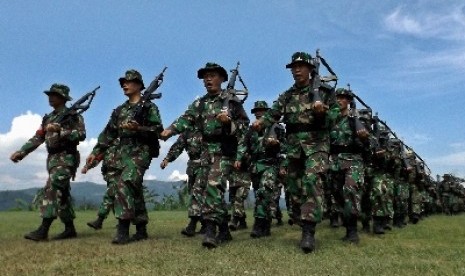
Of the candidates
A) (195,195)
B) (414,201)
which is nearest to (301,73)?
(195,195)

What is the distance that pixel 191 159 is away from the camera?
935 centimetres

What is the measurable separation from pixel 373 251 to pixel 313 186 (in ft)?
3.44

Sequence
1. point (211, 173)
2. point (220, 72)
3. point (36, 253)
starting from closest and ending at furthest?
point (36, 253) → point (211, 173) → point (220, 72)

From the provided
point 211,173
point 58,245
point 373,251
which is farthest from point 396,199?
point 58,245

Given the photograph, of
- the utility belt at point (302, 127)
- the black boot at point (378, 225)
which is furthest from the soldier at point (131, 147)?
the black boot at point (378, 225)

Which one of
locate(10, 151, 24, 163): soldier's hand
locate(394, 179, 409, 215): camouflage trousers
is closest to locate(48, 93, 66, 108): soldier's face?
locate(10, 151, 24, 163): soldier's hand

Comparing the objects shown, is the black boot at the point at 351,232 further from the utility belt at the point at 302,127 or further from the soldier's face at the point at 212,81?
the soldier's face at the point at 212,81

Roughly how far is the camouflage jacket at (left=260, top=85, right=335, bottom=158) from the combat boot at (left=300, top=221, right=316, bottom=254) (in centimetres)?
86

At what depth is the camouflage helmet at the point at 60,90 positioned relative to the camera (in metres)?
7.53

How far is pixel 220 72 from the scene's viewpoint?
6.75 m

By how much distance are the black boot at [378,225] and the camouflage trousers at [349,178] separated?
1.08 meters

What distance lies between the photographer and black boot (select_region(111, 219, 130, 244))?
644 cm

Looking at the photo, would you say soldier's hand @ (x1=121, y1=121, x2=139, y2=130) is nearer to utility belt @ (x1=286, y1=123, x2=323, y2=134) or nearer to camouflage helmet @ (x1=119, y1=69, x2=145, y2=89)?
camouflage helmet @ (x1=119, y1=69, x2=145, y2=89)

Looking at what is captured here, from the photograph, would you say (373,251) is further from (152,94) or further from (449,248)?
(152,94)
